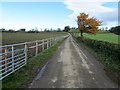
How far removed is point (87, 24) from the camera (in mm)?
34781

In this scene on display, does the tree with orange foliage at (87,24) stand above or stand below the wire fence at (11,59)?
above

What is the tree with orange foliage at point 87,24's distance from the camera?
33875 millimetres

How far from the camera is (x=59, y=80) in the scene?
190 inches

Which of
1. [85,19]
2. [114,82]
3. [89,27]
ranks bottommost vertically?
[114,82]

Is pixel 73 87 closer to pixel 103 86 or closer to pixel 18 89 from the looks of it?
pixel 103 86

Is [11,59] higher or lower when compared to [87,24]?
lower

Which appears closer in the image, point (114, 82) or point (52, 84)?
point (52, 84)

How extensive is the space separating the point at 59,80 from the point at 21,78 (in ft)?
5.48

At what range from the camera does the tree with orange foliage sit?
3388 cm

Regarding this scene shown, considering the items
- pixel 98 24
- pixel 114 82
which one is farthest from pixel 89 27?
pixel 114 82

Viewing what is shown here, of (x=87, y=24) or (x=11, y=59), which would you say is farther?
(x=87, y=24)

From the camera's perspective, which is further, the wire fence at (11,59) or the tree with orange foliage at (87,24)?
the tree with orange foliage at (87,24)

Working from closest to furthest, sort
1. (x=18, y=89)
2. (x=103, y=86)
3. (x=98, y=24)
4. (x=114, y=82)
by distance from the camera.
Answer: (x=18, y=89) → (x=103, y=86) → (x=114, y=82) → (x=98, y=24)

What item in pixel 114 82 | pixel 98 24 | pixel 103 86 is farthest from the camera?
pixel 98 24
